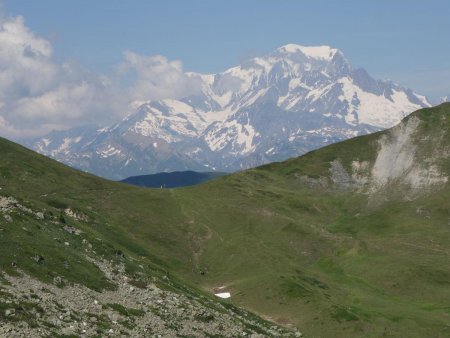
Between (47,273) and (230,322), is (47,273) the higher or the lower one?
the higher one

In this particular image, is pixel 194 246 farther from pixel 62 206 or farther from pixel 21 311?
pixel 21 311

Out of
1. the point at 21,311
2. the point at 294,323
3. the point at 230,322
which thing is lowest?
the point at 294,323

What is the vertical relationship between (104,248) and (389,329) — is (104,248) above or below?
above

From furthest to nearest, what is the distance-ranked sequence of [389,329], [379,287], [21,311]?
[379,287] → [389,329] → [21,311]

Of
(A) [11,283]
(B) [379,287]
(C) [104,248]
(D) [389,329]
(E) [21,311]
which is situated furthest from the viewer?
(B) [379,287]

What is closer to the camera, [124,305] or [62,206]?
[124,305]

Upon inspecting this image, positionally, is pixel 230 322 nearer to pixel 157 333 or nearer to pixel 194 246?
pixel 157 333

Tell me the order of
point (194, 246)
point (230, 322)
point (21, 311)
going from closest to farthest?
1. point (21, 311)
2. point (230, 322)
3. point (194, 246)

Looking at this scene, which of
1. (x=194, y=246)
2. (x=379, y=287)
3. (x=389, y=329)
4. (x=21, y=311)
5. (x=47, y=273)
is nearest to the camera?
(x=21, y=311)

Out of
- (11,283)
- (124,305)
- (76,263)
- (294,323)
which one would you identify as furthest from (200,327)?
(294,323)

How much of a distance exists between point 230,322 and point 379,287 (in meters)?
87.2

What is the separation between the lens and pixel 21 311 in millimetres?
59844

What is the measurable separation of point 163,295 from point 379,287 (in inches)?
3706

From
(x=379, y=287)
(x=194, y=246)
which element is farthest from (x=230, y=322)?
(x=194, y=246)
